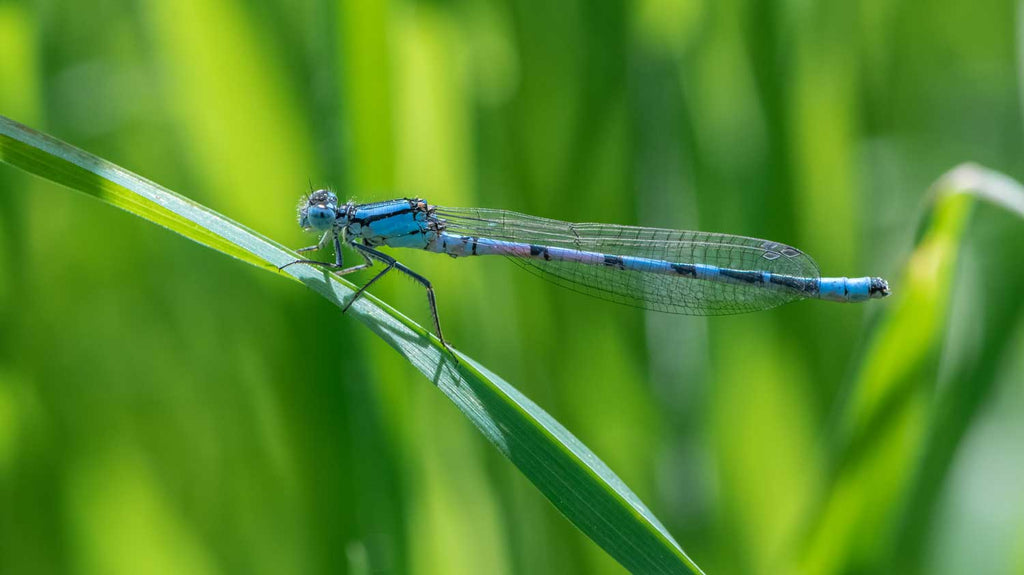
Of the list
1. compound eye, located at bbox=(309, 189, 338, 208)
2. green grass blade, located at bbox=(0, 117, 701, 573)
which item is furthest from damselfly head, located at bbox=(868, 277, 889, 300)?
compound eye, located at bbox=(309, 189, 338, 208)

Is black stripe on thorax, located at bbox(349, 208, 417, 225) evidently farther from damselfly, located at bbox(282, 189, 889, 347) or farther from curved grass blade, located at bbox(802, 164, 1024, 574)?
curved grass blade, located at bbox(802, 164, 1024, 574)

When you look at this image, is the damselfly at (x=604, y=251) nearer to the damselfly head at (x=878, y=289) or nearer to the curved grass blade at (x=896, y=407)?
the damselfly head at (x=878, y=289)

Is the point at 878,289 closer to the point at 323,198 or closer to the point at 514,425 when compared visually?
the point at 514,425

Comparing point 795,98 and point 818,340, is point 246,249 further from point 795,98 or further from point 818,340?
point 818,340

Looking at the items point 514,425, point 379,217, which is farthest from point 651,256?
point 514,425

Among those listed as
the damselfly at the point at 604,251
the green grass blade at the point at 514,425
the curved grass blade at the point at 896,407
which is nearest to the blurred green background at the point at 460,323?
the curved grass blade at the point at 896,407

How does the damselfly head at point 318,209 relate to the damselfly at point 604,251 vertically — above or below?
above
